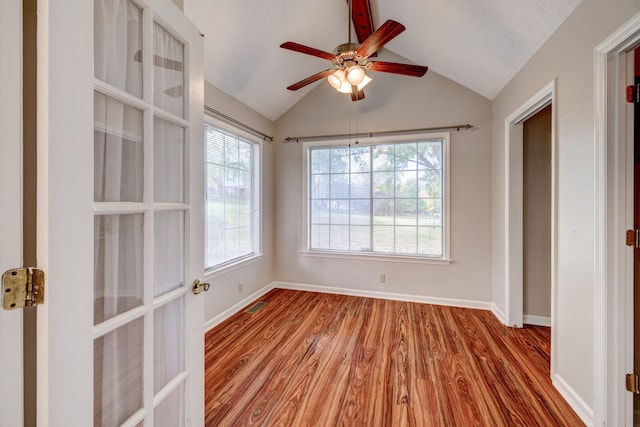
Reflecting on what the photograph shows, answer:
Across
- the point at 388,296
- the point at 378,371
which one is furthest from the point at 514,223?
the point at 378,371

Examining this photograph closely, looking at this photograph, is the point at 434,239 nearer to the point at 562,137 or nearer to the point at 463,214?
the point at 463,214

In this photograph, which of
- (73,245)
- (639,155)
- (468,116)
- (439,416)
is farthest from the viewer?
(468,116)

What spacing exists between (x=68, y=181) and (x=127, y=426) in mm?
829

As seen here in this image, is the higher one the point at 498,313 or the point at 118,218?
the point at 118,218

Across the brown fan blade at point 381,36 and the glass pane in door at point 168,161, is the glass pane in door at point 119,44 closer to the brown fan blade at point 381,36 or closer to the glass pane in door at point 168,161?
the glass pane in door at point 168,161

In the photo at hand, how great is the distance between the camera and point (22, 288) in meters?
0.64

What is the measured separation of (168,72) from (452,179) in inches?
122

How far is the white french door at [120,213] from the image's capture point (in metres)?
0.68

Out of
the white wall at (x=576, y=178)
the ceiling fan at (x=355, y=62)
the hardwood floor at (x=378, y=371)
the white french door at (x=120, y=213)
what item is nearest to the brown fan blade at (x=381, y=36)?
the ceiling fan at (x=355, y=62)

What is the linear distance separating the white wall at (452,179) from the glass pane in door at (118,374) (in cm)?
290

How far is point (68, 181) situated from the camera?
0.70m

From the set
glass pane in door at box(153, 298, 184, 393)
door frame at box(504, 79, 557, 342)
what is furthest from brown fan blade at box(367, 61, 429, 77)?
glass pane in door at box(153, 298, 184, 393)

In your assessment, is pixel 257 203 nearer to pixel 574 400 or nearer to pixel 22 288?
pixel 22 288
